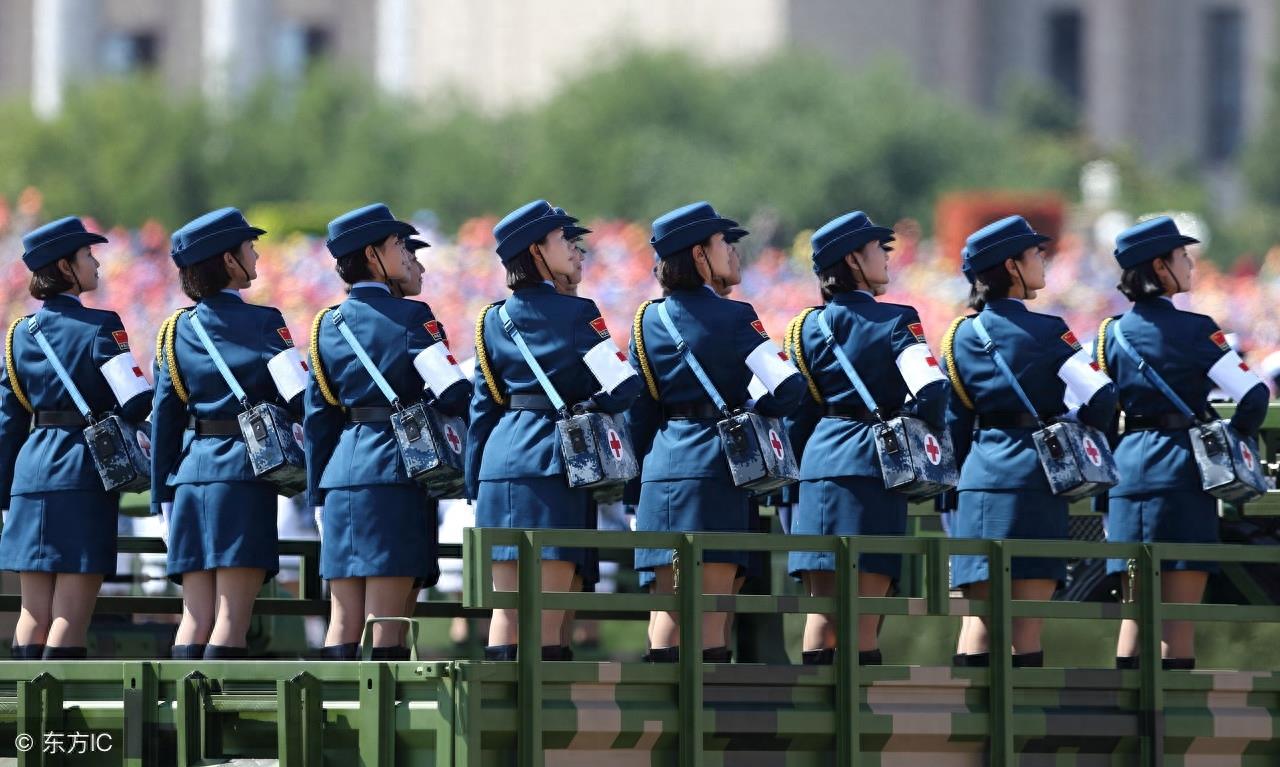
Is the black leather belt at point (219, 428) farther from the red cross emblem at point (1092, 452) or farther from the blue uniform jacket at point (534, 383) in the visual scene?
the red cross emblem at point (1092, 452)

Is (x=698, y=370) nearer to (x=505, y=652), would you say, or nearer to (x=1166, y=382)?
(x=505, y=652)

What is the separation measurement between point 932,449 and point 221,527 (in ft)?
8.03

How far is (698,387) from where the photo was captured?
388 inches

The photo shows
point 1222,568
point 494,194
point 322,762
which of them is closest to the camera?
point 322,762

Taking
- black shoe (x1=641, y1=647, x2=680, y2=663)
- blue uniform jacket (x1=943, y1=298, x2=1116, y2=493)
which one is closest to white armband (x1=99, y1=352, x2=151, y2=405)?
black shoe (x1=641, y1=647, x2=680, y2=663)

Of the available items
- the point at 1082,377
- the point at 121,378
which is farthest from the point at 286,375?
the point at 1082,377

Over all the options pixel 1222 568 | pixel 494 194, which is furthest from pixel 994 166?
pixel 1222 568

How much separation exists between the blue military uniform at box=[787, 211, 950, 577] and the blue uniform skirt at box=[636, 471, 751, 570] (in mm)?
266

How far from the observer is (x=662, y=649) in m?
9.20

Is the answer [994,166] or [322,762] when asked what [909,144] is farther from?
[322,762]

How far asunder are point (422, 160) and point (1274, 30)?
128 feet

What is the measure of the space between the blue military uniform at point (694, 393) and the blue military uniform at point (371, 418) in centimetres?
68

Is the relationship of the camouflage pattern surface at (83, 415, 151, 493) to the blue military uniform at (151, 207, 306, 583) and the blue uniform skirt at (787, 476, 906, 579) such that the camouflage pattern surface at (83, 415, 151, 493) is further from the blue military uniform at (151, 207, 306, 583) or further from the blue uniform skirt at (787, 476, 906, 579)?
the blue uniform skirt at (787, 476, 906, 579)

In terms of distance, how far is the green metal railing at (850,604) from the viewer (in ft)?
27.1
